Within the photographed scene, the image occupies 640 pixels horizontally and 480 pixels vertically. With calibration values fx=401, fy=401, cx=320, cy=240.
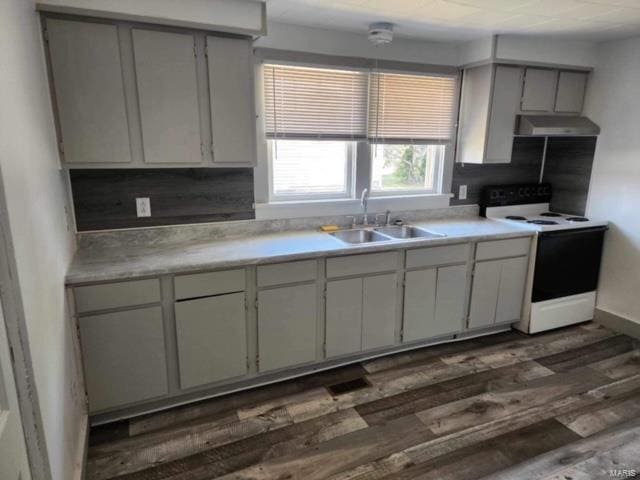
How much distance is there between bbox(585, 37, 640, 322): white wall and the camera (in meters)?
3.17

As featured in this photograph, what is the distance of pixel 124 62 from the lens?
7.06ft

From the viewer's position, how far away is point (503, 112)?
3227mm

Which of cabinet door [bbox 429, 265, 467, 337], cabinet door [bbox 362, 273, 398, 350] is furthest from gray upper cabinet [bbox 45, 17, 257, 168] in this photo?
cabinet door [bbox 429, 265, 467, 337]

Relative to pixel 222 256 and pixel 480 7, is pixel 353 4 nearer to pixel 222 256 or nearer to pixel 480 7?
pixel 480 7

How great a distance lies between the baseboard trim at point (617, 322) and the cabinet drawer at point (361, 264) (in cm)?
215

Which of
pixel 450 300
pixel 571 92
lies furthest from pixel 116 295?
pixel 571 92

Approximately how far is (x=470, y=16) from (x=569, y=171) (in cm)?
193

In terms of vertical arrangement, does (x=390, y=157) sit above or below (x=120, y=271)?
above

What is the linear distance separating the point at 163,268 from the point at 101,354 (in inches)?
22.0

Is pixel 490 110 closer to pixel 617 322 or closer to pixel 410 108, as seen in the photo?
pixel 410 108

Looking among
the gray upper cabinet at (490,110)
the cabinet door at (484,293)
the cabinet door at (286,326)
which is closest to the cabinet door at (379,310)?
the cabinet door at (286,326)

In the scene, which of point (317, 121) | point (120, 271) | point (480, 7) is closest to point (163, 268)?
point (120, 271)

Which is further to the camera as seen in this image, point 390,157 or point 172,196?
point 390,157

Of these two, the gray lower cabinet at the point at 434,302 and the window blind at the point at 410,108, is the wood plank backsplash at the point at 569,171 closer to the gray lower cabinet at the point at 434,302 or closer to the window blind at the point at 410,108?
the window blind at the point at 410,108
